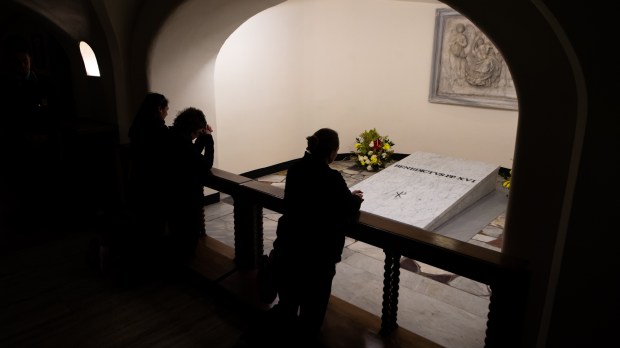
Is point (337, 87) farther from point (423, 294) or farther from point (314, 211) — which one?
point (314, 211)

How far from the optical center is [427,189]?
711 cm

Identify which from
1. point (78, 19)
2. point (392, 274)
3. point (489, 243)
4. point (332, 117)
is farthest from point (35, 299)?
point (332, 117)

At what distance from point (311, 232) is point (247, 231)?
1.47m

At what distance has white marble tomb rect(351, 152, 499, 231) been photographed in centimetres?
636

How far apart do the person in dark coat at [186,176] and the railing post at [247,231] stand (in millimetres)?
396

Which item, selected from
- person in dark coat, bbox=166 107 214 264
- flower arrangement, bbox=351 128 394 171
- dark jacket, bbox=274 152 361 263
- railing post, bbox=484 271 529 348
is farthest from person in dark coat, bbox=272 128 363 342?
flower arrangement, bbox=351 128 394 171

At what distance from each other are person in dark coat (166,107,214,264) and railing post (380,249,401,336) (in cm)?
182

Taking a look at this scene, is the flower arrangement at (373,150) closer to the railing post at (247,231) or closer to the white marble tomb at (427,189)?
the white marble tomb at (427,189)

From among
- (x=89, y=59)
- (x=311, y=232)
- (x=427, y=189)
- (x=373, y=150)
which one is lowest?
(x=427, y=189)

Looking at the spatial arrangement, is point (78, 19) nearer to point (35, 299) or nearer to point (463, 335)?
point (35, 299)

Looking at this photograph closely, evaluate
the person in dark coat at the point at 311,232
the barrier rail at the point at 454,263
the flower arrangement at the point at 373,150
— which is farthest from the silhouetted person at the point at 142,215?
the flower arrangement at the point at 373,150

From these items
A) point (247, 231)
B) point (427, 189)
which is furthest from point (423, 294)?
point (427, 189)

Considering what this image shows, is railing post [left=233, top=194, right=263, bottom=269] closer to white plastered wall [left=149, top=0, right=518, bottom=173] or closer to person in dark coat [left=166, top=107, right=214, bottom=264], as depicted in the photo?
person in dark coat [left=166, top=107, right=214, bottom=264]

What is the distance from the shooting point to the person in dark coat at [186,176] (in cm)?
387
